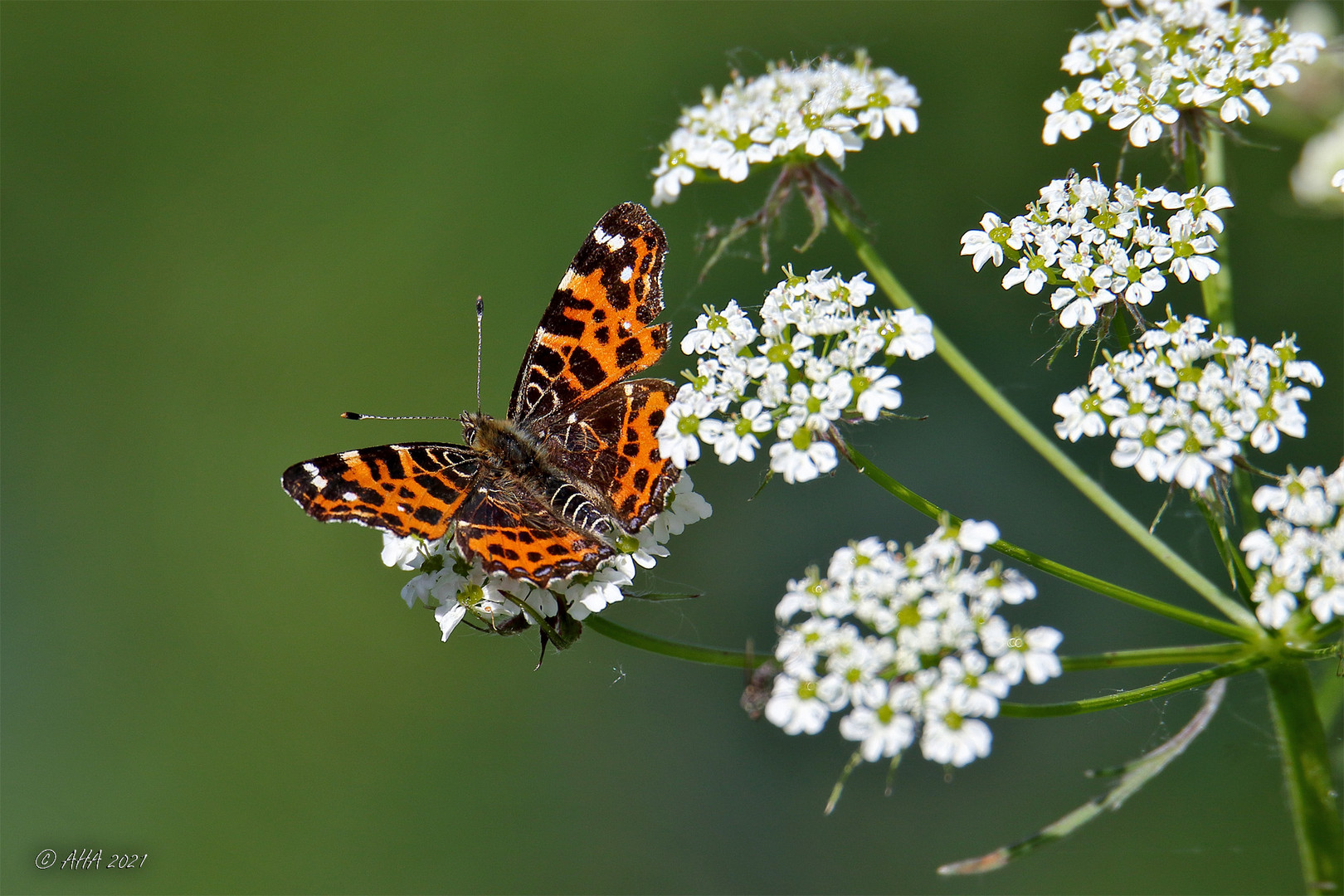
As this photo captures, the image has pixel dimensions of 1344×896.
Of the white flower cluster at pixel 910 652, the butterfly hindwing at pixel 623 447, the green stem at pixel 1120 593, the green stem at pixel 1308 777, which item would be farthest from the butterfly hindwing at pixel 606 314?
the green stem at pixel 1308 777

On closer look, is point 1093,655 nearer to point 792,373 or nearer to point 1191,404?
point 1191,404

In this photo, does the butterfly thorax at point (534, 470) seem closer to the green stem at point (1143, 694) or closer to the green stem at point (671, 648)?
the green stem at point (671, 648)

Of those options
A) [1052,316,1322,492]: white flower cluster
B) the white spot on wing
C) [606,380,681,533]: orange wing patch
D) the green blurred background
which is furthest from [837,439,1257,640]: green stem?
the green blurred background

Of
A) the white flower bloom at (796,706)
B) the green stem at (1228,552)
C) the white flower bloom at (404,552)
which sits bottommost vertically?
the white flower bloom at (796,706)

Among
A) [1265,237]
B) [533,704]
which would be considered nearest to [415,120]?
[533,704]

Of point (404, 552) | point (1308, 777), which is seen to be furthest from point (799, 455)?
point (1308, 777)

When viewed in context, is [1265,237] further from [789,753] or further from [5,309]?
[5,309]
